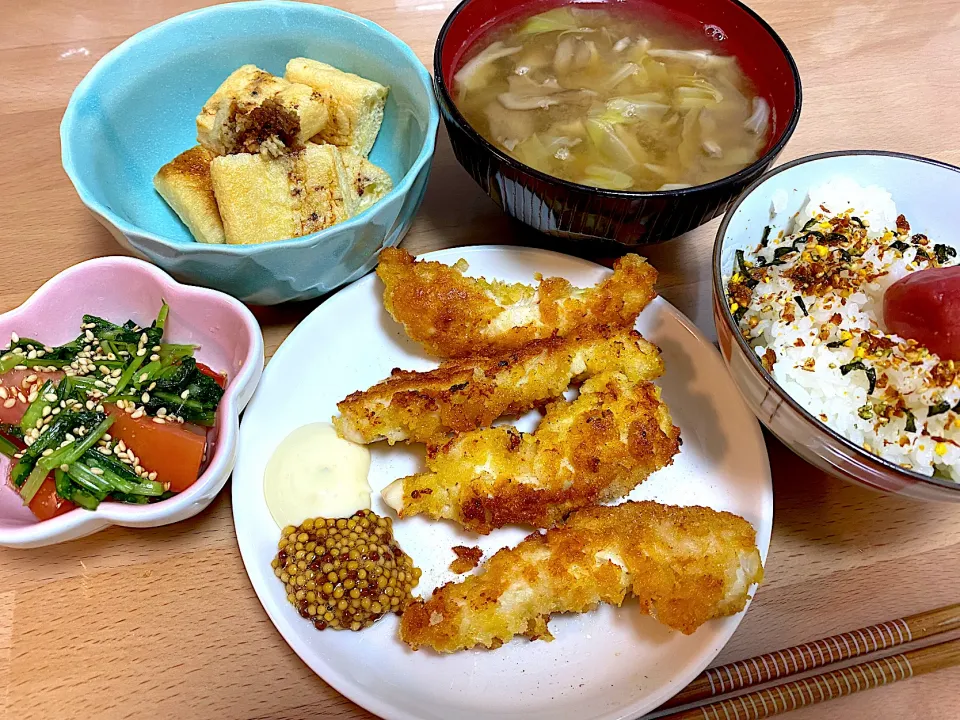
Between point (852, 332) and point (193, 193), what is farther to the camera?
point (193, 193)

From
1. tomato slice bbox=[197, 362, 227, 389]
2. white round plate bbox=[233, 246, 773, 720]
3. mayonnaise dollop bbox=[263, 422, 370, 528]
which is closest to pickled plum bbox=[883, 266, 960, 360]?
white round plate bbox=[233, 246, 773, 720]

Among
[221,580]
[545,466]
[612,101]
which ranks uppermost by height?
[612,101]

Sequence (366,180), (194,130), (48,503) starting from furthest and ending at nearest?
(194,130)
(366,180)
(48,503)

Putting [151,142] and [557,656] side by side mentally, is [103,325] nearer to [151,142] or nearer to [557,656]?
[151,142]

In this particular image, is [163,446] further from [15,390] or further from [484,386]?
[484,386]

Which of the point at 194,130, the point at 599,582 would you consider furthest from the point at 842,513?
the point at 194,130

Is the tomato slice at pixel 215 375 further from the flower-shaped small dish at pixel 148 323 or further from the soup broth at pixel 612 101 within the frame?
the soup broth at pixel 612 101

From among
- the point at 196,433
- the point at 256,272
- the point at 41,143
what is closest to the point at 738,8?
the point at 256,272
